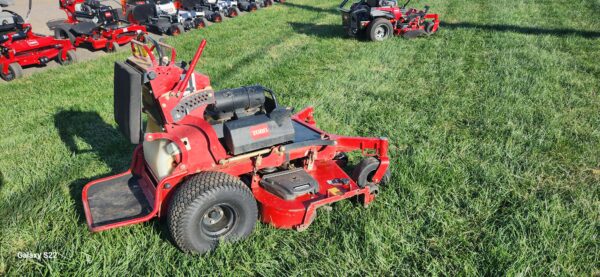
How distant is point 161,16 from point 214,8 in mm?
2895

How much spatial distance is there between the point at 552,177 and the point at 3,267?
4.92m

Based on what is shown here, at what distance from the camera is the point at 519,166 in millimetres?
4758

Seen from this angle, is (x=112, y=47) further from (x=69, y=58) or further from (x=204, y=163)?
(x=204, y=163)

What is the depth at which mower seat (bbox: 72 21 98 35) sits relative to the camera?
36.1 feet

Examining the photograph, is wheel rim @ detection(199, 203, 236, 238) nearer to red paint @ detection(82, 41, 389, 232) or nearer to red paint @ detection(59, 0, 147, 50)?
red paint @ detection(82, 41, 389, 232)

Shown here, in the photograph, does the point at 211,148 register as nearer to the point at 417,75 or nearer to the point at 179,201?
the point at 179,201

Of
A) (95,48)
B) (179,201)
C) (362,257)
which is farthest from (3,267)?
(95,48)

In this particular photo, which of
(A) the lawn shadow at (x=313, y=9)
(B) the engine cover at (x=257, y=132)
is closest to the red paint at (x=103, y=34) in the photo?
(A) the lawn shadow at (x=313, y=9)

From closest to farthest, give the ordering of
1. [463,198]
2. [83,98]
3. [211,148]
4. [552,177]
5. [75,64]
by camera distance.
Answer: [211,148], [463,198], [552,177], [83,98], [75,64]

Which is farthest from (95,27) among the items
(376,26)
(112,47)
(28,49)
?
(376,26)

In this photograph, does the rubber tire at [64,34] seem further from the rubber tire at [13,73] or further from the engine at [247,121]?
the engine at [247,121]

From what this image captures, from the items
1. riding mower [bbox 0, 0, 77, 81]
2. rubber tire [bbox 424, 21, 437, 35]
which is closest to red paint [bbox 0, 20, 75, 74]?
riding mower [bbox 0, 0, 77, 81]

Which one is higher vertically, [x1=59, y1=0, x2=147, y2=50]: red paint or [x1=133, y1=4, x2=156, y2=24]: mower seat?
[x1=133, y1=4, x2=156, y2=24]: mower seat

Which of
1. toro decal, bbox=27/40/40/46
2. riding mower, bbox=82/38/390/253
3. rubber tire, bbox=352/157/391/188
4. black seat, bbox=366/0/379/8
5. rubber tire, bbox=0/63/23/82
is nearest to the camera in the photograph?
riding mower, bbox=82/38/390/253
